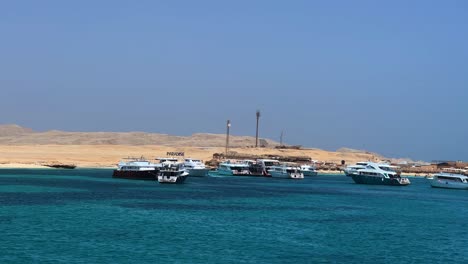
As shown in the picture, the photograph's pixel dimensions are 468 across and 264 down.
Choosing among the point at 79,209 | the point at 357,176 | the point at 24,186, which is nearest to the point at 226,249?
the point at 79,209

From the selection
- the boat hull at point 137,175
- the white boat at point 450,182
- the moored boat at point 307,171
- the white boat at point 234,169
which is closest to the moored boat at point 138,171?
the boat hull at point 137,175

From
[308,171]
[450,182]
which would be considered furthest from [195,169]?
[450,182]

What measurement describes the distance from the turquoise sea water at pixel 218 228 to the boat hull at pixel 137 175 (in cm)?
2987

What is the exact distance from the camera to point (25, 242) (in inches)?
1882

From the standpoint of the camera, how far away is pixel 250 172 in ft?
542

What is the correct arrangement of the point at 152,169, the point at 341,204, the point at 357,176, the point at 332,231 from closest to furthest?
the point at 332,231 → the point at 341,204 → the point at 152,169 → the point at 357,176

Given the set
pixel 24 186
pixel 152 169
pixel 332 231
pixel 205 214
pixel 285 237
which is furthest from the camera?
pixel 152 169

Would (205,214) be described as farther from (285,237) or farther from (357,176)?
(357,176)

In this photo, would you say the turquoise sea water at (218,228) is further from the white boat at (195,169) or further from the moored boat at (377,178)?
the white boat at (195,169)

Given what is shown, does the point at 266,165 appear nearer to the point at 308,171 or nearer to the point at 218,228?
the point at 308,171

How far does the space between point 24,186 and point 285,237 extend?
176ft

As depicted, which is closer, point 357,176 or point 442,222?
point 442,222

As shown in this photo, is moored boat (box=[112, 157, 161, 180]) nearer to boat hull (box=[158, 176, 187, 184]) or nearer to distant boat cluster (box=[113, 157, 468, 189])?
distant boat cluster (box=[113, 157, 468, 189])

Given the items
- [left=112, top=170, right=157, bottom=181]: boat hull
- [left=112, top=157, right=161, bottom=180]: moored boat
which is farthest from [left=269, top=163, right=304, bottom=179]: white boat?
[left=112, top=170, right=157, bottom=181]: boat hull
